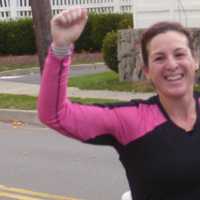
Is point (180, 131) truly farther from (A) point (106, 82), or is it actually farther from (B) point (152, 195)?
(A) point (106, 82)

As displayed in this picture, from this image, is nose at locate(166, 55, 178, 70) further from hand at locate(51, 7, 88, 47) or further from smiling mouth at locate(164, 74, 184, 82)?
hand at locate(51, 7, 88, 47)

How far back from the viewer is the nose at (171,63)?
2481 millimetres

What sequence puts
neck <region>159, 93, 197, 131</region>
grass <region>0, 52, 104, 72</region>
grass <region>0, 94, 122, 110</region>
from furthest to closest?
1. grass <region>0, 52, 104, 72</region>
2. grass <region>0, 94, 122, 110</region>
3. neck <region>159, 93, 197, 131</region>

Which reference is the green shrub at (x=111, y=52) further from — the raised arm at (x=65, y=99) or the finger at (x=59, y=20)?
the finger at (x=59, y=20)

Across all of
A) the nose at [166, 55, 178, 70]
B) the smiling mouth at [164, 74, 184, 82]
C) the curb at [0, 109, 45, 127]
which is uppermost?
the nose at [166, 55, 178, 70]

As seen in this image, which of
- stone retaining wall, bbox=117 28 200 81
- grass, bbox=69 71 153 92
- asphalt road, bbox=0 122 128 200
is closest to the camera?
asphalt road, bbox=0 122 128 200

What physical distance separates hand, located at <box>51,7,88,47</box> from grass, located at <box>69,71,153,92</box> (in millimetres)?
12591

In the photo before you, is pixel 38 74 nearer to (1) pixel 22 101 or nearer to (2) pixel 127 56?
(2) pixel 127 56

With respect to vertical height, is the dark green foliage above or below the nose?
below

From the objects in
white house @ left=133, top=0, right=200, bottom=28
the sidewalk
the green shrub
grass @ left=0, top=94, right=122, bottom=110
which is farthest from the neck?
the green shrub

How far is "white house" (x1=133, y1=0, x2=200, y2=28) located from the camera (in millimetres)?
16641

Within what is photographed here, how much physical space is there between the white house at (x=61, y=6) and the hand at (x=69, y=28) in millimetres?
25730

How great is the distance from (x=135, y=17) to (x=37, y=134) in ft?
21.7

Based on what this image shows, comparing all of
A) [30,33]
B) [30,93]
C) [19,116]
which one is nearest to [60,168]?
[19,116]
